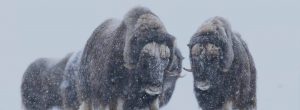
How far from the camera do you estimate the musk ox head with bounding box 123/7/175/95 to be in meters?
12.8

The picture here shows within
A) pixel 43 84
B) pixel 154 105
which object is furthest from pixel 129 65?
pixel 43 84

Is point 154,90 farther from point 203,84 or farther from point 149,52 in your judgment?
point 203,84

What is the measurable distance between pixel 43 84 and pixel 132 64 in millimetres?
3910

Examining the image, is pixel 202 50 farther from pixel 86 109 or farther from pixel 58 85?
pixel 58 85

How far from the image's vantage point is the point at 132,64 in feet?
42.8

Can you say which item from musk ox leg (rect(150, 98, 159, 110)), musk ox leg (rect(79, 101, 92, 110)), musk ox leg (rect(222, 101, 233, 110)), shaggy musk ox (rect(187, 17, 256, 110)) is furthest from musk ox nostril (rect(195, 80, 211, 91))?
musk ox leg (rect(79, 101, 92, 110))

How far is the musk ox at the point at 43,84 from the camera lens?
53.7ft

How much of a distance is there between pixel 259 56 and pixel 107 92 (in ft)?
67.9

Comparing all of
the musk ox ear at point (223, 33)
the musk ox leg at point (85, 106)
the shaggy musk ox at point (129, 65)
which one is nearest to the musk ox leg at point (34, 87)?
the shaggy musk ox at point (129, 65)

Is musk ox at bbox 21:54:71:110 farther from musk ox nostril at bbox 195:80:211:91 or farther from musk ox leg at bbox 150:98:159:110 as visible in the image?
musk ox nostril at bbox 195:80:211:91

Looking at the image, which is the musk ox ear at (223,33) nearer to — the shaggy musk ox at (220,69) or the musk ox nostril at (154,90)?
the shaggy musk ox at (220,69)

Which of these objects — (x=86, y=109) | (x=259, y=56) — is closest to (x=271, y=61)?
(x=259, y=56)

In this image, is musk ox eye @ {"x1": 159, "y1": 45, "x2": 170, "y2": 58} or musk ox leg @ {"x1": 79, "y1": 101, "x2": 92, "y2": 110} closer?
musk ox eye @ {"x1": 159, "y1": 45, "x2": 170, "y2": 58}

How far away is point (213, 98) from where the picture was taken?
13.5 meters
